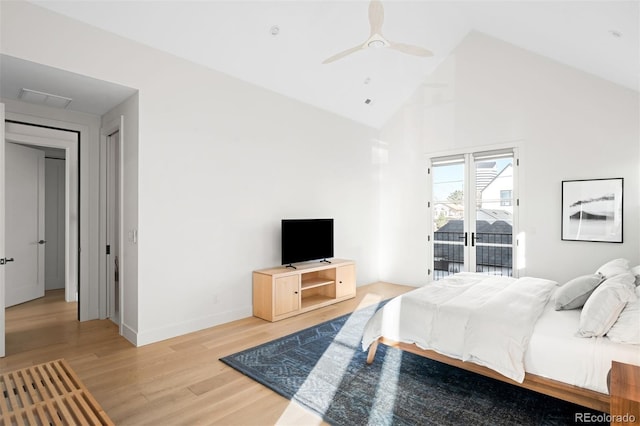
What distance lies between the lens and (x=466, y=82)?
562 cm

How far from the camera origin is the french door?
529 centimetres

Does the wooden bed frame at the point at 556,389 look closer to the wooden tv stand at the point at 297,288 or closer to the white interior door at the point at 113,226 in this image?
the wooden tv stand at the point at 297,288

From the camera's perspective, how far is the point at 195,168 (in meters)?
4.01

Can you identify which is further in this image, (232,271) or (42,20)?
(232,271)

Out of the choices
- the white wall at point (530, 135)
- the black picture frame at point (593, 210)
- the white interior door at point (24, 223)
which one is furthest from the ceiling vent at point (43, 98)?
the black picture frame at point (593, 210)

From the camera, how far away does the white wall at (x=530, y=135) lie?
438 cm

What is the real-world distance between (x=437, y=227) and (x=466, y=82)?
245cm

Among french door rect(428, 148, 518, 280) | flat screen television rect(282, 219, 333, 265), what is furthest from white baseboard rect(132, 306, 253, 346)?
french door rect(428, 148, 518, 280)

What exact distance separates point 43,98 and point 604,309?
541 centimetres

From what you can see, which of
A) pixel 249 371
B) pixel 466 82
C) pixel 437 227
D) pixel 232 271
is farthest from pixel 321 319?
pixel 466 82

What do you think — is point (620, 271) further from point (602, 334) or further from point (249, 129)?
point (249, 129)

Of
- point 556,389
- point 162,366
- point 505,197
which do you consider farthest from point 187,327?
point 505,197

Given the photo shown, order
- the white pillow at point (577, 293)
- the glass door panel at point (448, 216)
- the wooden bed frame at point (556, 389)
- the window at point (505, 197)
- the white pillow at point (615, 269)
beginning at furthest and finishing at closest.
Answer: the glass door panel at point (448, 216)
the window at point (505, 197)
the white pillow at point (615, 269)
the white pillow at point (577, 293)
the wooden bed frame at point (556, 389)

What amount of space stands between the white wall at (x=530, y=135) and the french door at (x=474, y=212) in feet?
0.63
